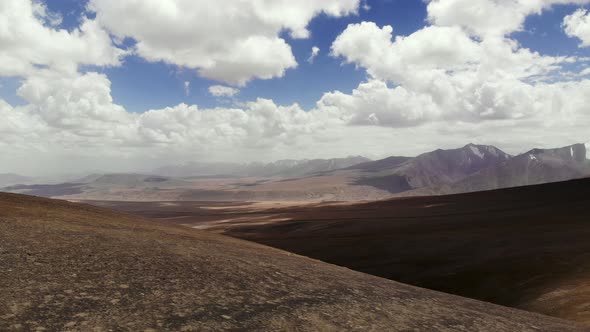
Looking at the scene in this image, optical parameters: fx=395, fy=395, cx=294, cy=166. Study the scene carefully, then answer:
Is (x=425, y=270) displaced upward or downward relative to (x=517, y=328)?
downward

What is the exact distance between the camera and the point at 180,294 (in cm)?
995

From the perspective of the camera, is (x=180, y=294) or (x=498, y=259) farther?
(x=498, y=259)

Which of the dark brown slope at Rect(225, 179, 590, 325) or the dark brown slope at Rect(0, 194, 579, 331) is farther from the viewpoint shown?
the dark brown slope at Rect(225, 179, 590, 325)

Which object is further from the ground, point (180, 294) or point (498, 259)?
point (180, 294)

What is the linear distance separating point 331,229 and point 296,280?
54160 millimetres

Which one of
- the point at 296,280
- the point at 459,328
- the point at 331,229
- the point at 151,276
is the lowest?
the point at 331,229

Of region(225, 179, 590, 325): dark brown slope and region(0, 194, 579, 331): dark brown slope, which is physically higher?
region(0, 194, 579, 331): dark brown slope

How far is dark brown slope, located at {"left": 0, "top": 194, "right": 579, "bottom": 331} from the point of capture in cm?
833

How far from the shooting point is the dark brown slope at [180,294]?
27.3ft

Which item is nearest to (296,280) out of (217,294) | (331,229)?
(217,294)

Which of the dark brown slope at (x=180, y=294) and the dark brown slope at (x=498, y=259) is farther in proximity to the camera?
the dark brown slope at (x=498, y=259)

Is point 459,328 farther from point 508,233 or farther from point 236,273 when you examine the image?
point 508,233

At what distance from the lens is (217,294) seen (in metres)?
10.4

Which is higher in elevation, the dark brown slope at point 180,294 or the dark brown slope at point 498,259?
the dark brown slope at point 180,294
